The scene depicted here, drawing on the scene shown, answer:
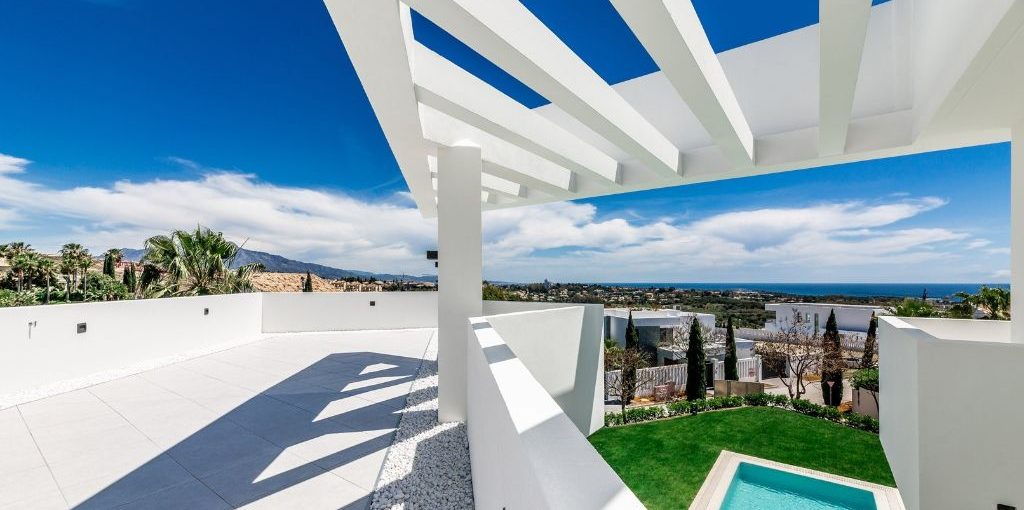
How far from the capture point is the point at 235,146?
23.8m

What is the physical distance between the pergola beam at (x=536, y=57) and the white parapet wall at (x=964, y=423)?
4228 millimetres

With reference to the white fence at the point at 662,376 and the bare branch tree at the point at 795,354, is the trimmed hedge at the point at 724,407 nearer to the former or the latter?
the bare branch tree at the point at 795,354

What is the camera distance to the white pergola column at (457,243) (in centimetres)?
573

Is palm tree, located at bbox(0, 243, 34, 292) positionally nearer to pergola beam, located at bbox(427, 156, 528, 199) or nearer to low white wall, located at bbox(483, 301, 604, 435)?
pergola beam, located at bbox(427, 156, 528, 199)

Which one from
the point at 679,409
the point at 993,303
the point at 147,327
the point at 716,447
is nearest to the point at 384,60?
the point at 147,327

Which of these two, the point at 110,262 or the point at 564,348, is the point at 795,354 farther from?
the point at 110,262

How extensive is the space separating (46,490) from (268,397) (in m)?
2.78

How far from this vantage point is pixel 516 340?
18.4 ft

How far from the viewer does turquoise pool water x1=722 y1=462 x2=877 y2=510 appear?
8.28 metres

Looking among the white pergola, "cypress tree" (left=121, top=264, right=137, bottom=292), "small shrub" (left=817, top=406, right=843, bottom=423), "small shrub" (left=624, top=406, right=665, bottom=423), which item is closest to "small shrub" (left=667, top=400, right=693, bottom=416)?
"small shrub" (left=624, top=406, right=665, bottom=423)

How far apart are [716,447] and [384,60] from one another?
1369 centimetres

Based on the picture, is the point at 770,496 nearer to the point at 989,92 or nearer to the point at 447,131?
the point at 989,92

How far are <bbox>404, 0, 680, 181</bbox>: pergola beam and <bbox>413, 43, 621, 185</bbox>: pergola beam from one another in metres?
0.90

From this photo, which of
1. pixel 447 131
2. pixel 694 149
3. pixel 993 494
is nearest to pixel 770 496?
pixel 993 494
